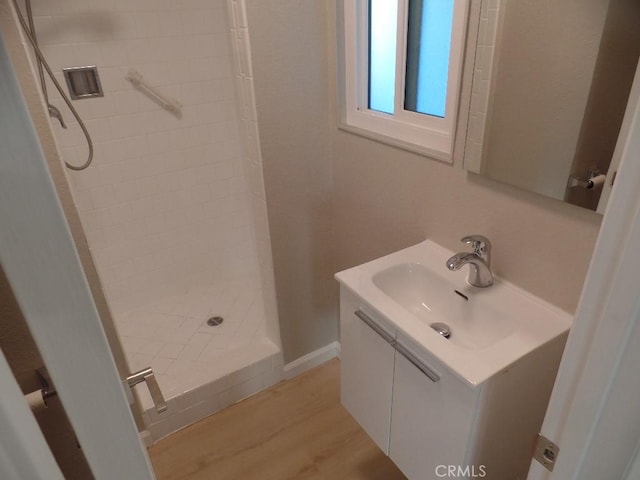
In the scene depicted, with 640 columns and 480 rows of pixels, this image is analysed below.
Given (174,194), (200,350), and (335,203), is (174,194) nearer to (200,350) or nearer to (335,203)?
(200,350)

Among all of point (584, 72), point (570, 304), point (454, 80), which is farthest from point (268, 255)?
point (584, 72)

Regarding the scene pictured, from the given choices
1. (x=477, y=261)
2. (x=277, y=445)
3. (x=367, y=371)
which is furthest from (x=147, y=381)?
(x=277, y=445)

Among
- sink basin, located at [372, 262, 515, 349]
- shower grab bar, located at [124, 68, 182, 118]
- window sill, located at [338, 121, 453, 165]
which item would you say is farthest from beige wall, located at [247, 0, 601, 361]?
shower grab bar, located at [124, 68, 182, 118]

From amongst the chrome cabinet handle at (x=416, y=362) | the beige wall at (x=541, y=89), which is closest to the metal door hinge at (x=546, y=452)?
the chrome cabinet handle at (x=416, y=362)

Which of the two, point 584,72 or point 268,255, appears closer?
point 584,72

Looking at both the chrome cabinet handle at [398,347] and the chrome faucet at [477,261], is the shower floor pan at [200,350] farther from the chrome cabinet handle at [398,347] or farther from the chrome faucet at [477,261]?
the chrome faucet at [477,261]

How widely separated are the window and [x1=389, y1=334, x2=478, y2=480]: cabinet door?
0.66 m

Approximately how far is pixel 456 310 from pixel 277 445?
102 centimetres

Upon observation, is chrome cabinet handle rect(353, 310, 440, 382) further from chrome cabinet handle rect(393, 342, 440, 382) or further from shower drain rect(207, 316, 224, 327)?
shower drain rect(207, 316, 224, 327)

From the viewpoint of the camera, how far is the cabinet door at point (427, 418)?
109 centimetres

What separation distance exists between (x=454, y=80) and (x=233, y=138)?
1.53 meters

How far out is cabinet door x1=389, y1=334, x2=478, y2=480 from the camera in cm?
109

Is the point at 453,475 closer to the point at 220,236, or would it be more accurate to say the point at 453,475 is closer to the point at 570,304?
the point at 570,304

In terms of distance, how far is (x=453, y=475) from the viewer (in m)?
1.18
